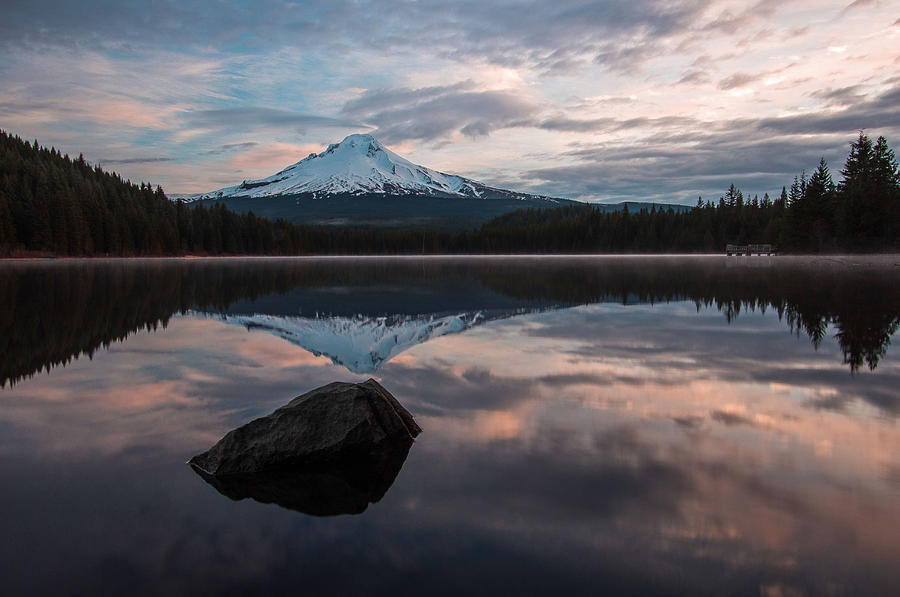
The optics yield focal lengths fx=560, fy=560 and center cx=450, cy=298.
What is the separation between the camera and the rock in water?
5.68 metres

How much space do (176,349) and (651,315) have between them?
1444 centimetres

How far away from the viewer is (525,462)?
6172mm

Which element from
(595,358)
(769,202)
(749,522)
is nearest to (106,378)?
(595,358)

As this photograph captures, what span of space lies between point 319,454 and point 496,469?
2085mm

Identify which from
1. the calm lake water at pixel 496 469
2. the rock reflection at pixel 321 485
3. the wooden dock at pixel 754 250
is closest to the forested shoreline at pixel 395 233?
the wooden dock at pixel 754 250

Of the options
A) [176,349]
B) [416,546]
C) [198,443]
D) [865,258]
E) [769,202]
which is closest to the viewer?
[416,546]

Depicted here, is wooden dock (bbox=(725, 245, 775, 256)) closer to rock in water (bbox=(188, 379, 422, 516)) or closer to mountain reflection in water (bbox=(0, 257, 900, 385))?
mountain reflection in water (bbox=(0, 257, 900, 385))

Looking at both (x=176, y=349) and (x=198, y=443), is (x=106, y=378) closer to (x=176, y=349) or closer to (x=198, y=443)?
(x=176, y=349)

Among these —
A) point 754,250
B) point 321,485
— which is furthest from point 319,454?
point 754,250

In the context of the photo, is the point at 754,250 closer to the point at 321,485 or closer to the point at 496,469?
the point at 496,469

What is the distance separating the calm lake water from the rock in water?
23 cm

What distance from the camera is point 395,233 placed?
18862cm

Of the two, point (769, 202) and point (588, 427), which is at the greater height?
point (769, 202)

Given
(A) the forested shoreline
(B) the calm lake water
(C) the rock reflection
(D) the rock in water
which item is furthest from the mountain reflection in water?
(A) the forested shoreline
